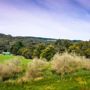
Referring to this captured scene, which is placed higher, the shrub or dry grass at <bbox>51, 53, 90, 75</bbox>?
dry grass at <bbox>51, 53, 90, 75</bbox>

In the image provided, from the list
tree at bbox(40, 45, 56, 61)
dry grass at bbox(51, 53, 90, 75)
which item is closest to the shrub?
dry grass at bbox(51, 53, 90, 75)

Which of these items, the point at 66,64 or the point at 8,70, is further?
the point at 8,70

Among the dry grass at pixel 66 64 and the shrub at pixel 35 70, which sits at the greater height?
the dry grass at pixel 66 64

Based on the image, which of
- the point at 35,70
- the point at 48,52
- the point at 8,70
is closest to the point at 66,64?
the point at 35,70

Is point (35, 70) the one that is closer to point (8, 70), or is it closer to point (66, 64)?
point (66, 64)

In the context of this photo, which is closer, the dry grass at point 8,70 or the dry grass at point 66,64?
the dry grass at point 66,64

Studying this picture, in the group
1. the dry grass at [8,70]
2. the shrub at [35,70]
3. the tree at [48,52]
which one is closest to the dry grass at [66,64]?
the shrub at [35,70]

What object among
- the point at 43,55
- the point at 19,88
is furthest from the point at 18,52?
the point at 19,88

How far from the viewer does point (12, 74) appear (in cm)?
5475

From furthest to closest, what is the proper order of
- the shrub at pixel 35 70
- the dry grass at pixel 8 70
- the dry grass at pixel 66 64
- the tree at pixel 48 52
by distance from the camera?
the tree at pixel 48 52
the dry grass at pixel 8 70
the dry grass at pixel 66 64
the shrub at pixel 35 70

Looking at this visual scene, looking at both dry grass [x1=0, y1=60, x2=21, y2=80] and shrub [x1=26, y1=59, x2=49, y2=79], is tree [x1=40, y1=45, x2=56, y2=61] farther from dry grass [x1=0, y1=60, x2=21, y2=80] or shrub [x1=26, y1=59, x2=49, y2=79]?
shrub [x1=26, y1=59, x2=49, y2=79]

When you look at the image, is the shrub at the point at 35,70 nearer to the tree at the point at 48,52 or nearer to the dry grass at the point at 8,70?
the dry grass at the point at 8,70

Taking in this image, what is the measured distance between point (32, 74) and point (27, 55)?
2402 inches

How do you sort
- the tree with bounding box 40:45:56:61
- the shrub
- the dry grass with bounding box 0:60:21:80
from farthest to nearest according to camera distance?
the tree with bounding box 40:45:56:61, the dry grass with bounding box 0:60:21:80, the shrub
